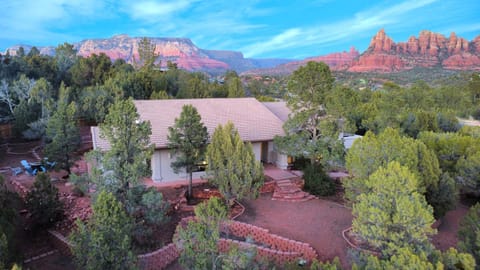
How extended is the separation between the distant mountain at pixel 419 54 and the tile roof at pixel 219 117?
88.9 meters

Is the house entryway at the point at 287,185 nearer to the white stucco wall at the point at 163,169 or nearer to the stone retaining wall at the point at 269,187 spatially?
the stone retaining wall at the point at 269,187

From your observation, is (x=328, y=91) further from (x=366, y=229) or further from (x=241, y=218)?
(x=366, y=229)

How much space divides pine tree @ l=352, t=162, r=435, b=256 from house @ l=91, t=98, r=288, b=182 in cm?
988

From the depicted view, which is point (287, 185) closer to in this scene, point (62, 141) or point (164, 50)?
point (62, 141)

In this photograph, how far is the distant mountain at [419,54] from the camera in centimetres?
10625

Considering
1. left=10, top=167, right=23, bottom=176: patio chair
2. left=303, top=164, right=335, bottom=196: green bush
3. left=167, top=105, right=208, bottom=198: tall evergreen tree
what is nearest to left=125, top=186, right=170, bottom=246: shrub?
left=167, top=105, right=208, bottom=198: tall evergreen tree

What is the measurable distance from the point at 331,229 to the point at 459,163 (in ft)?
29.1

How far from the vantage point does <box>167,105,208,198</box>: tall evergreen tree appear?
14.4m

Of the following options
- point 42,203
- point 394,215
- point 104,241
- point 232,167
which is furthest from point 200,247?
point 42,203

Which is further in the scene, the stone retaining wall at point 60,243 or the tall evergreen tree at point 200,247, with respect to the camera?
the stone retaining wall at point 60,243

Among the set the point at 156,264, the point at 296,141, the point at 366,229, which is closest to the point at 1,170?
the point at 156,264

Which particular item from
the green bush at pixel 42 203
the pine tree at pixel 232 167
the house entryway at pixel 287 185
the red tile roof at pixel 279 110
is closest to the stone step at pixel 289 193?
the house entryway at pixel 287 185

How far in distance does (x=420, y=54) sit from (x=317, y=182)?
4766 inches

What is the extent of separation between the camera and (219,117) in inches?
779
